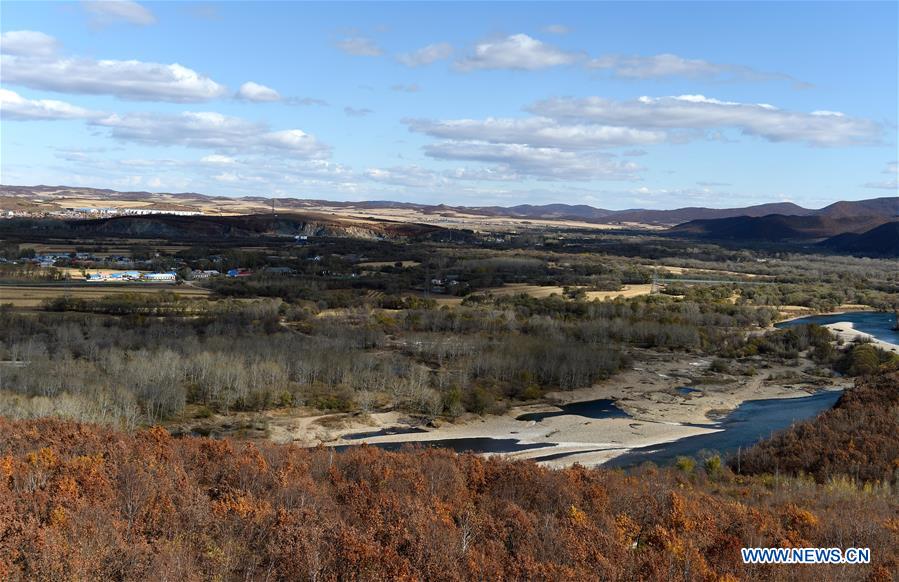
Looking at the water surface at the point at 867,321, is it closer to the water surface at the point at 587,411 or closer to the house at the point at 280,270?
the water surface at the point at 587,411

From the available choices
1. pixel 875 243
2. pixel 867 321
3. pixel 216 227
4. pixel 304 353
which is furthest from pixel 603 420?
Answer: pixel 875 243

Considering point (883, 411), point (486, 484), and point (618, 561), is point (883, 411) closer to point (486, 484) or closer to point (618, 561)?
point (486, 484)

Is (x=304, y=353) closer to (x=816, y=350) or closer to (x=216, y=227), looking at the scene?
(x=816, y=350)

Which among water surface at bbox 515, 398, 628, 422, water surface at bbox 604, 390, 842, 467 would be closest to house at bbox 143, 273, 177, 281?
water surface at bbox 515, 398, 628, 422

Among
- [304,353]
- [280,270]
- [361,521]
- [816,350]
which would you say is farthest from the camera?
[280,270]

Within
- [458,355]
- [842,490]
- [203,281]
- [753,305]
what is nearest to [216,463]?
[842,490]

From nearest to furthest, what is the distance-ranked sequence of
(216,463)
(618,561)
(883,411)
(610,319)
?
(618,561), (216,463), (883,411), (610,319)

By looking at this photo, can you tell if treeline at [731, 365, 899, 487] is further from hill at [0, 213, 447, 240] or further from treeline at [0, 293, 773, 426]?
hill at [0, 213, 447, 240]
